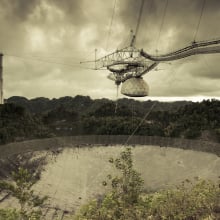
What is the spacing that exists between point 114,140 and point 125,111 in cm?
2964

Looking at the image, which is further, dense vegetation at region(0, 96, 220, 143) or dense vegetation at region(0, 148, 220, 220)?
dense vegetation at region(0, 96, 220, 143)

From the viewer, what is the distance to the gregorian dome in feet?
50.0

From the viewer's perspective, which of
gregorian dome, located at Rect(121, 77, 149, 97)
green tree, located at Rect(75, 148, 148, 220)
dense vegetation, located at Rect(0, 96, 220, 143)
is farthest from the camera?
dense vegetation, located at Rect(0, 96, 220, 143)

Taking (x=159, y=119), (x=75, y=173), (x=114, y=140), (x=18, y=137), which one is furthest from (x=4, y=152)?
(x=159, y=119)

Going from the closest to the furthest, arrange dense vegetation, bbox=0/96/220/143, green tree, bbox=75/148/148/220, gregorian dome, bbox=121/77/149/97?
green tree, bbox=75/148/148/220, gregorian dome, bbox=121/77/149/97, dense vegetation, bbox=0/96/220/143

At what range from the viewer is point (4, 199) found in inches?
549

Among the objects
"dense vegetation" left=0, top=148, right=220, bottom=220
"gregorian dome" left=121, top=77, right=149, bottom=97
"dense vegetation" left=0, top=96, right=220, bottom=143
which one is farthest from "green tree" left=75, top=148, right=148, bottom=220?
"dense vegetation" left=0, top=96, right=220, bottom=143

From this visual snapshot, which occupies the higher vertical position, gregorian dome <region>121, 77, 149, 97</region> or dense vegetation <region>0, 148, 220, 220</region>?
gregorian dome <region>121, 77, 149, 97</region>

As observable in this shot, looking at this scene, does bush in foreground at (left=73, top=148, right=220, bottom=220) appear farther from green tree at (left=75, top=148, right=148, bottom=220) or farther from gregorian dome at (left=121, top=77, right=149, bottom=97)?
gregorian dome at (left=121, top=77, right=149, bottom=97)

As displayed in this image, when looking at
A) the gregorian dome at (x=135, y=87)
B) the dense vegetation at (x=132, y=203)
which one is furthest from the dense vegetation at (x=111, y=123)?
the dense vegetation at (x=132, y=203)

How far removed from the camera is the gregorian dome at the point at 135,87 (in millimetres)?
15250

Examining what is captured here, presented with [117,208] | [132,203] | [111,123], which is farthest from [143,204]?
[111,123]

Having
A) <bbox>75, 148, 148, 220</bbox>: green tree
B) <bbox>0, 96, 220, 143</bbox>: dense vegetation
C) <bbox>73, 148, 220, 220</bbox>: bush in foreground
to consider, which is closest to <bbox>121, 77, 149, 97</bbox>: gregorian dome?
<bbox>73, 148, 220, 220</bbox>: bush in foreground

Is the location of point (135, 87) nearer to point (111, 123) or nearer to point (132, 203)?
point (132, 203)
